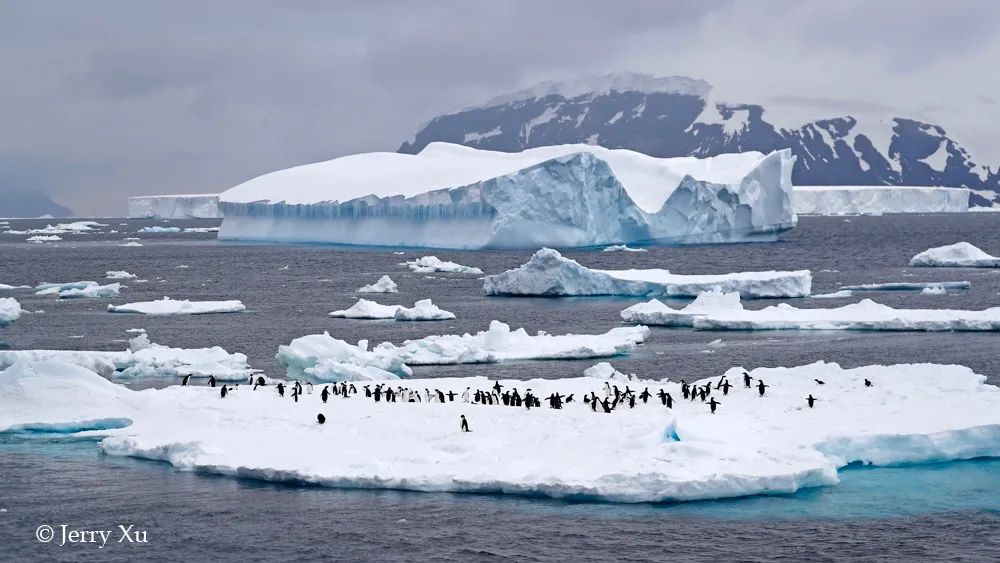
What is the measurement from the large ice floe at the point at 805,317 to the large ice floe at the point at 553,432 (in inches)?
476

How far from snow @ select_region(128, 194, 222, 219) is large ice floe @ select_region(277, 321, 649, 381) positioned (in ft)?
315

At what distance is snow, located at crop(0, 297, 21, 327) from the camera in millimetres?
36691

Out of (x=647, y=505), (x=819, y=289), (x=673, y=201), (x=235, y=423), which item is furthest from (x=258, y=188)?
(x=647, y=505)

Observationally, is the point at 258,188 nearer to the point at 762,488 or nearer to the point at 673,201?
the point at 673,201

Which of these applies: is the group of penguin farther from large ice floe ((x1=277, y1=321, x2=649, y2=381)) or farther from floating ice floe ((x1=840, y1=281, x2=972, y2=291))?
floating ice floe ((x1=840, y1=281, x2=972, y2=291))

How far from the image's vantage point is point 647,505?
51.7 ft

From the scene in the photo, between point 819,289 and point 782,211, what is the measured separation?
24665 millimetres

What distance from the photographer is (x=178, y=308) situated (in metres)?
40.2

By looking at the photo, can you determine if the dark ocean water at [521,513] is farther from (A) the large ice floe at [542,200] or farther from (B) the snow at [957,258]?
(A) the large ice floe at [542,200]

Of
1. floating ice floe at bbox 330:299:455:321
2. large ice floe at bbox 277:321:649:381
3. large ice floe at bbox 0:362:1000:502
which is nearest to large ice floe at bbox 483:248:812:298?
floating ice floe at bbox 330:299:455:321

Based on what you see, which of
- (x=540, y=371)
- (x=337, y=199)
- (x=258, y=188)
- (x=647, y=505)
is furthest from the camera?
(x=258, y=188)

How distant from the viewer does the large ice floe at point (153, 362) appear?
86.2ft

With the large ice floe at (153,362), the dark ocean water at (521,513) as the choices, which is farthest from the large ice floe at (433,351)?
the large ice floe at (153,362)

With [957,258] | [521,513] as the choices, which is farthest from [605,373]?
[957,258]
